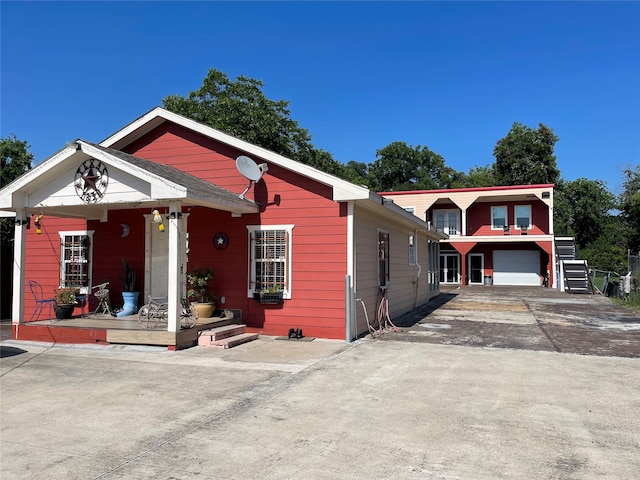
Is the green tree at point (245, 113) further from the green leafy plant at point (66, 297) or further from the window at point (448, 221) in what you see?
the green leafy plant at point (66, 297)

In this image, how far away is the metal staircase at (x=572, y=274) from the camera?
2372 centimetres

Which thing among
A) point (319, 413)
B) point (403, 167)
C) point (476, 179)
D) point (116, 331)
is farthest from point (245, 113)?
point (476, 179)

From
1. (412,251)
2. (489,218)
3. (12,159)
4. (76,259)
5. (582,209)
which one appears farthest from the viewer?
(582,209)

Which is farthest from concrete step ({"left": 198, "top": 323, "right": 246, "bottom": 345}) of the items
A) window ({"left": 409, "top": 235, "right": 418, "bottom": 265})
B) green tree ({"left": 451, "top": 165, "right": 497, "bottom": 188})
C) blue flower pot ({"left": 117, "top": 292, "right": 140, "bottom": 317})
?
green tree ({"left": 451, "top": 165, "right": 497, "bottom": 188})

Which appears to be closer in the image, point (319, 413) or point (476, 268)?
point (319, 413)

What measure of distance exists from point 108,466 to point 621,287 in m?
21.5

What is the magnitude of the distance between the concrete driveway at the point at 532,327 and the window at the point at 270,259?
244 cm

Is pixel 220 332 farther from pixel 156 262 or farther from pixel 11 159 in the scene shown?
pixel 11 159

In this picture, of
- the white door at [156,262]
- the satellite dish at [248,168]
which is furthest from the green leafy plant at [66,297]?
the satellite dish at [248,168]

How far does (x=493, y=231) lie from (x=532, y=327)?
67.6 feet

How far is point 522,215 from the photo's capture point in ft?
96.9

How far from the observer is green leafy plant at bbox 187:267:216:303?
952cm

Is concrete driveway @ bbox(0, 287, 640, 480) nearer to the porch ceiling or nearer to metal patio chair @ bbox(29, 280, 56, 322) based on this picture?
the porch ceiling

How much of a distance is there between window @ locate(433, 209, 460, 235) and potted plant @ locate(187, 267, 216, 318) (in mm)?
23887
